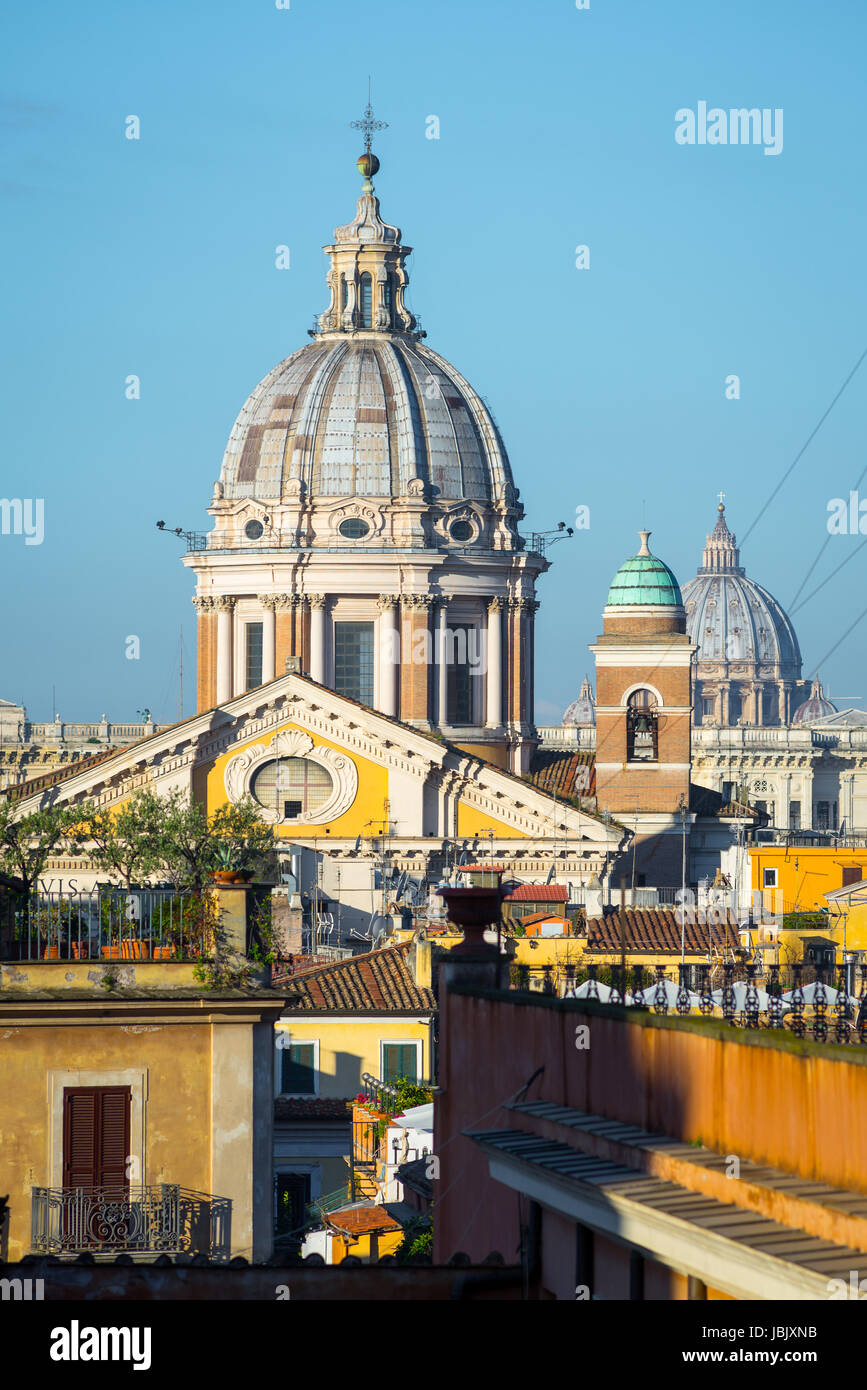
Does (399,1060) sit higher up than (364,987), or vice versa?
(364,987)

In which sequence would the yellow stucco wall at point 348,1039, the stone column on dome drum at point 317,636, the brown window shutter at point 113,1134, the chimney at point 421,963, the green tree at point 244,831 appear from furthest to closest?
the stone column on dome drum at point 317,636, the green tree at point 244,831, the chimney at point 421,963, the yellow stucco wall at point 348,1039, the brown window shutter at point 113,1134

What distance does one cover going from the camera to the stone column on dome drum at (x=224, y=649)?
8419 centimetres

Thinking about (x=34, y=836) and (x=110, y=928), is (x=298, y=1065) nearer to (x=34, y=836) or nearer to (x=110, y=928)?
(x=110, y=928)

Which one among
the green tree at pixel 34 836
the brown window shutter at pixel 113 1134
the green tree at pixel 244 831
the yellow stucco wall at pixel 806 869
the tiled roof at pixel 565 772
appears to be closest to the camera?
the brown window shutter at pixel 113 1134

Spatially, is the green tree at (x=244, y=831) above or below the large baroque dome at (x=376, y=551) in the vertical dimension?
below

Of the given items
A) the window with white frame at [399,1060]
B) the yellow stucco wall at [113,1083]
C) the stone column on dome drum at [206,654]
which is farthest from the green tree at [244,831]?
the yellow stucco wall at [113,1083]

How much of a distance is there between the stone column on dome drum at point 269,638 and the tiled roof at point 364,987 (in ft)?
142

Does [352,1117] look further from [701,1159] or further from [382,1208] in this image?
[701,1159]

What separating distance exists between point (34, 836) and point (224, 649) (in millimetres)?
26673

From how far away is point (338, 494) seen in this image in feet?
278

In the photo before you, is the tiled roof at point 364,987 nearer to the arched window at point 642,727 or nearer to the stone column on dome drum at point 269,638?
the arched window at point 642,727

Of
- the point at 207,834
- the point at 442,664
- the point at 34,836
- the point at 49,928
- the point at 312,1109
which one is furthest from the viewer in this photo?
the point at 442,664

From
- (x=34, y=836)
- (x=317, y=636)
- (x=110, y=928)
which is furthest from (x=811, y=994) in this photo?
(x=317, y=636)

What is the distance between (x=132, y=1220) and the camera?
19969 millimetres
